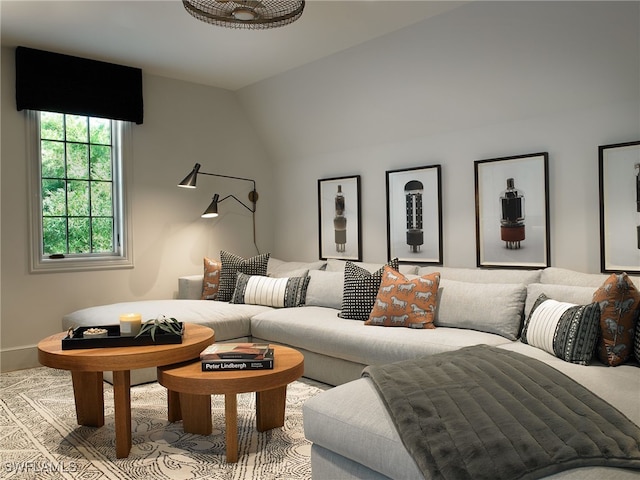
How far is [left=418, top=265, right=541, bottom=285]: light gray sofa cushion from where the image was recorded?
11.1 ft

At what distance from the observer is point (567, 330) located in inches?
98.8

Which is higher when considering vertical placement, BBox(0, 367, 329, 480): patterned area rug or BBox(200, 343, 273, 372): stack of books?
BBox(200, 343, 273, 372): stack of books

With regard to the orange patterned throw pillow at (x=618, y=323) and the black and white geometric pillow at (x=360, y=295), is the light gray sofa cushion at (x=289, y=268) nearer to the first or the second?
the black and white geometric pillow at (x=360, y=295)

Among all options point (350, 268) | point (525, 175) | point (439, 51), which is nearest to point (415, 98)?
point (439, 51)

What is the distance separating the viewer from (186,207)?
5.18m

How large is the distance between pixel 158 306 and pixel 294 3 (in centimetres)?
253

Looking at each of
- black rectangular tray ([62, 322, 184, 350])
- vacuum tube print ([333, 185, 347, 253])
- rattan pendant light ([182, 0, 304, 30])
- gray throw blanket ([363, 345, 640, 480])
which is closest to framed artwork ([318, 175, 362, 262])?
vacuum tube print ([333, 185, 347, 253])

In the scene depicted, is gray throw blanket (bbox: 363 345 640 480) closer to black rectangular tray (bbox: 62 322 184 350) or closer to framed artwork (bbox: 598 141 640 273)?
black rectangular tray (bbox: 62 322 184 350)

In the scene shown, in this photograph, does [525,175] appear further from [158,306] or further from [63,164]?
[63,164]

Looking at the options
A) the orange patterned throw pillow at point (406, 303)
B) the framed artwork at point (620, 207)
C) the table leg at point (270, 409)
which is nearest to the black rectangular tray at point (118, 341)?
the table leg at point (270, 409)

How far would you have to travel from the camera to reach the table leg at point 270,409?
2.79 meters

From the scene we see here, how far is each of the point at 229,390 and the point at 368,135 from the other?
2949 millimetres

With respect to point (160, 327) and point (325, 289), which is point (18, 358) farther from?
point (325, 289)

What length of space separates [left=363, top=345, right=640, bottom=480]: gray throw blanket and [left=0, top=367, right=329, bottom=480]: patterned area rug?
30.8 inches
